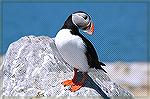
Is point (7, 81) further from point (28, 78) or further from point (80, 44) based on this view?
point (80, 44)

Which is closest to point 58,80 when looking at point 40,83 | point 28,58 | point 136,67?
point 40,83

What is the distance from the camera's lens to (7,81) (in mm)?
6066

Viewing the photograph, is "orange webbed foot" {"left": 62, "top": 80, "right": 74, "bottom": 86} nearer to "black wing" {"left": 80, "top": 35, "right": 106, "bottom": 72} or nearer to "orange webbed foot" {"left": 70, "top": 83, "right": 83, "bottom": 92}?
"orange webbed foot" {"left": 70, "top": 83, "right": 83, "bottom": 92}

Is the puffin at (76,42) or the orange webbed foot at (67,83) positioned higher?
the puffin at (76,42)

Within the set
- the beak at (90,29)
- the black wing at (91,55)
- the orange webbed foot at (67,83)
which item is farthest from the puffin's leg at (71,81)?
the beak at (90,29)

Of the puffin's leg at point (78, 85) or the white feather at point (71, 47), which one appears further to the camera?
the puffin's leg at point (78, 85)

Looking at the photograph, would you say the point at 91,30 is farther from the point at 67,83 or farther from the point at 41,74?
the point at 41,74

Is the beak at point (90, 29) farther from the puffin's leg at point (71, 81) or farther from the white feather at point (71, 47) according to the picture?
the puffin's leg at point (71, 81)

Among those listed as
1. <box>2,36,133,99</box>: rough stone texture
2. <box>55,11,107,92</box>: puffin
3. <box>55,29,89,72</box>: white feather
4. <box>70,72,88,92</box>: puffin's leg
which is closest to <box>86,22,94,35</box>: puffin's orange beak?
<box>55,11,107,92</box>: puffin

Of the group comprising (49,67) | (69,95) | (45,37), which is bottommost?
(69,95)

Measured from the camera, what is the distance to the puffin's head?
17.5ft

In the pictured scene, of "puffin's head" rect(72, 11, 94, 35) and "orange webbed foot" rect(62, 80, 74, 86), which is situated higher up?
"puffin's head" rect(72, 11, 94, 35)

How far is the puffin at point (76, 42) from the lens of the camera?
5320 millimetres

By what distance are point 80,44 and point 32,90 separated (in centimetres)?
83
